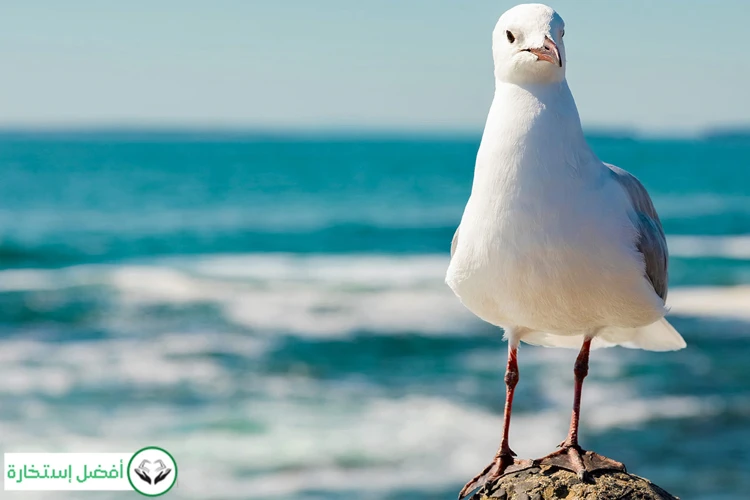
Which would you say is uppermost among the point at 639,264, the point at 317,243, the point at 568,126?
the point at 317,243

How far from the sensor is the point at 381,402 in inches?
434

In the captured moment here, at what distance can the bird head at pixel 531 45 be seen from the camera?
10.7 feet

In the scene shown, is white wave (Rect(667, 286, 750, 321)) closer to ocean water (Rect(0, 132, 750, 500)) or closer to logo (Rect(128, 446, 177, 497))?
ocean water (Rect(0, 132, 750, 500))

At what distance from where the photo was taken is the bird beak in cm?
322

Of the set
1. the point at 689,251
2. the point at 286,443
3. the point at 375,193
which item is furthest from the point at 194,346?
the point at 375,193

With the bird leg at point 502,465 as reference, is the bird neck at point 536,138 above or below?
above

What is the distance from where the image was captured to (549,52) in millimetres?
3236

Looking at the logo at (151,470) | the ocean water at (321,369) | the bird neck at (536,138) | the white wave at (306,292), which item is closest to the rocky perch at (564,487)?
the bird neck at (536,138)

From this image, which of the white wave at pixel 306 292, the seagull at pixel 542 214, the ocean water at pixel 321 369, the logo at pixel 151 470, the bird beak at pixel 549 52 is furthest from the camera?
the white wave at pixel 306 292

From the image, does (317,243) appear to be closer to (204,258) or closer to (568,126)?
(204,258)

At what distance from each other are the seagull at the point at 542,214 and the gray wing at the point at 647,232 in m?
0.05

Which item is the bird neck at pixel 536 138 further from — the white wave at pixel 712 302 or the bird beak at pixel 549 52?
the white wave at pixel 712 302

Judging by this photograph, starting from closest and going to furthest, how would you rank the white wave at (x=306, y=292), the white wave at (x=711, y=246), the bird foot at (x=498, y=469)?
1. the bird foot at (x=498, y=469)
2. the white wave at (x=306, y=292)
3. the white wave at (x=711, y=246)

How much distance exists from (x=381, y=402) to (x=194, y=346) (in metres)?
3.89
